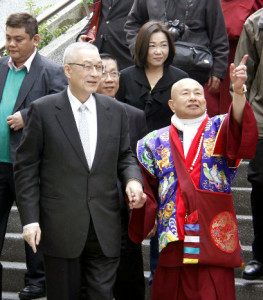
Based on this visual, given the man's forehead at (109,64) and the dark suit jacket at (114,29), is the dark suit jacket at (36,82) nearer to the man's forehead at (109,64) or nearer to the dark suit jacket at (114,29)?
the man's forehead at (109,64)

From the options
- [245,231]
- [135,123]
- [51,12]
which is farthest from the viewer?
[51,12]

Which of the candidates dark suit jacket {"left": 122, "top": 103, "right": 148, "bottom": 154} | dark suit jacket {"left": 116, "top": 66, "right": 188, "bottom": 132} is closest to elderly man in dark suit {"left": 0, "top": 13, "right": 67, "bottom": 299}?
dark suit jacket {"left": 116, "top": 66, "right": 188, "bottom": 132}

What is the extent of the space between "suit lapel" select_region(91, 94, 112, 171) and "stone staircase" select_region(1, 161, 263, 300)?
163 centimetres

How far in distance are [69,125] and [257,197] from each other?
1.82 m

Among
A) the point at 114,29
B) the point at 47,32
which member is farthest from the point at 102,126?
the point at 47,32

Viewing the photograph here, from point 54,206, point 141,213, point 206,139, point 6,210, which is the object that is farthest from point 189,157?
point 6,210

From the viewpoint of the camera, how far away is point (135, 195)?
4758 millimetres

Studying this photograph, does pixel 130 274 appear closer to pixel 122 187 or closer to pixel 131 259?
pixel 131 259

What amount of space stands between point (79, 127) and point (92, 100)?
0.72 ft

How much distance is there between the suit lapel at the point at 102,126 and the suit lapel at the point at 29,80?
1137 millimetres

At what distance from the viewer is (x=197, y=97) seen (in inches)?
203

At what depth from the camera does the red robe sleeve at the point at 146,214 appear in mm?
5199

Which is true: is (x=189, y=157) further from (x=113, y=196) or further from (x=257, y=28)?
(x=257, y=28)

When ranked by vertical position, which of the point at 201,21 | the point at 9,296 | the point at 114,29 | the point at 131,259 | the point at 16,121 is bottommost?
the point at 9,296
